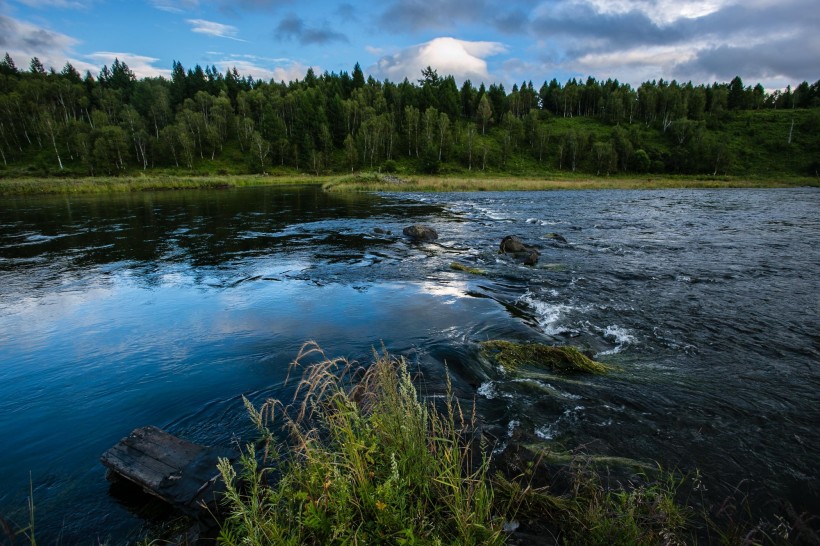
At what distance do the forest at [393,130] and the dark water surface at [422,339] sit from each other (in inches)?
3810

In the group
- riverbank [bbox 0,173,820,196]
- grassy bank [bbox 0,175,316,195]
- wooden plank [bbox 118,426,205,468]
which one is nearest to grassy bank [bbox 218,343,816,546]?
wooden plank [bbox 118,426,205,468]

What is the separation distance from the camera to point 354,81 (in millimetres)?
175500

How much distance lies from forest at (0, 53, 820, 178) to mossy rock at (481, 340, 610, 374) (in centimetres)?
10671

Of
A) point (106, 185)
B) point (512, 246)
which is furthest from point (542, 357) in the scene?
point (106, 185)

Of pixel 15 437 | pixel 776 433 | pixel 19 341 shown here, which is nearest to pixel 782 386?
pixel 776 433

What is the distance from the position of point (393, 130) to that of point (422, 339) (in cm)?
12731

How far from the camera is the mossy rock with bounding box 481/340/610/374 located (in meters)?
8.34

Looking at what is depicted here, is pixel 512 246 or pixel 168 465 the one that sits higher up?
pixel 168 465

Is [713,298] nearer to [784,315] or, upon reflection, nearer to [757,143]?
[784,315]

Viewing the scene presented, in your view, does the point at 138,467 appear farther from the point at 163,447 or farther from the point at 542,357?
the point at 542,357

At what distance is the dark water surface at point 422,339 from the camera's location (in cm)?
593

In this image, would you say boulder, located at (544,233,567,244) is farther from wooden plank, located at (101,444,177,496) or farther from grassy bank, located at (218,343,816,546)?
wooden plank, located at (101,444,177,496)

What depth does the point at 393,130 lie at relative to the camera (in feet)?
420

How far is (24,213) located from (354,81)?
158284 mm
